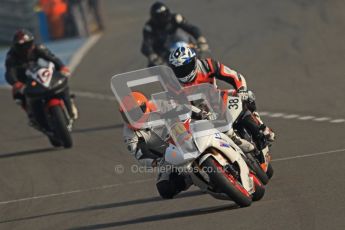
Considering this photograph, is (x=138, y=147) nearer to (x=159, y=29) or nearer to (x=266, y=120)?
(x=266, y=120)

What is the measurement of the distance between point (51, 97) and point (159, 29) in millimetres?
3167

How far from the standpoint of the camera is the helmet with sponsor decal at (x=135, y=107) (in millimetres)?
10336

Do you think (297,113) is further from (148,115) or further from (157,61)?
(148,115)

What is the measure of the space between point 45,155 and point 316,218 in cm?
770

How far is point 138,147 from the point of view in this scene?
10750 mm

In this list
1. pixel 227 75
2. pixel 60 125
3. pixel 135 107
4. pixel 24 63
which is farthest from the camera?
pixel 24 63

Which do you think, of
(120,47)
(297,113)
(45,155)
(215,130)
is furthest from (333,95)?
(120,47)

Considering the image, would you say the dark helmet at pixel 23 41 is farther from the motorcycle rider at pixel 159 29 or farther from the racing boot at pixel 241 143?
the racing boot at pixel 241 143

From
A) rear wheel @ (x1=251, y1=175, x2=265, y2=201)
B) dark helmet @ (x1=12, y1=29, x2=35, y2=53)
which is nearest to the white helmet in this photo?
rear wheel @ (x1=251, y1=175, x2=265, y2=201)

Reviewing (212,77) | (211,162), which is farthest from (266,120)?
(211,162)

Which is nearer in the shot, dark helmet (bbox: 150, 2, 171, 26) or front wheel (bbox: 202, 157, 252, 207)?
front wheel (bbox: 202, 157, 252, 207)

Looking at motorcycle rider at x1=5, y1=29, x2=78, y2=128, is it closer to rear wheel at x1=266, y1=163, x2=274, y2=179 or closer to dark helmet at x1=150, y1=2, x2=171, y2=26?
dark helmet at x1=150, y1=2, x2=171, y2=26

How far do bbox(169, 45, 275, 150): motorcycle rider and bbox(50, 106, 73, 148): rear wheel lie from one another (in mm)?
5008

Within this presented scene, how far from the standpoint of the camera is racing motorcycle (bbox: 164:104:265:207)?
32.9 ft
